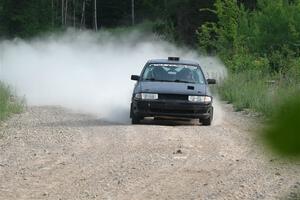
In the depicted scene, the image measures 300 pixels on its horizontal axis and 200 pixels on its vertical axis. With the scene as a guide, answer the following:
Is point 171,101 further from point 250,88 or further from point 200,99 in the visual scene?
point 250,88

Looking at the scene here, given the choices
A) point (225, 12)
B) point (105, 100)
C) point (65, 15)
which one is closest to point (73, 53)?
point (225, 12)

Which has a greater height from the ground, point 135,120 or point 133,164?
point 135,120

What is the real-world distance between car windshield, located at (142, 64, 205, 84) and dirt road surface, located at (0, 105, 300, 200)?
123 centimetres

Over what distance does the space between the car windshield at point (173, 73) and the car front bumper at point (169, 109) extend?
124cm

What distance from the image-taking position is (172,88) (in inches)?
624

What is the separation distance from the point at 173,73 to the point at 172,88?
1.09 m

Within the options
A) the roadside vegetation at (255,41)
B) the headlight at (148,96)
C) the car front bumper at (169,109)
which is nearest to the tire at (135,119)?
the car front bumper at (169,109)

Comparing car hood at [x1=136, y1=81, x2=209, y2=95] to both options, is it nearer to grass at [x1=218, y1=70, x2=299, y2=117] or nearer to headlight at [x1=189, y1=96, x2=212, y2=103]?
headlight at [x1=189, y1=96, x2=212, y2=103]

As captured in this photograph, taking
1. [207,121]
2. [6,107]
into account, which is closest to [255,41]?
[6,107]

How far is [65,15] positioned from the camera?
82.0 m

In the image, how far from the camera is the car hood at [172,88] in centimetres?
1567

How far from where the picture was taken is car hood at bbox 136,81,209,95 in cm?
1567

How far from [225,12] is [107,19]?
52.0m

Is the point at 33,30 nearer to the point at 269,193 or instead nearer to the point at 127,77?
the point at 127,77
